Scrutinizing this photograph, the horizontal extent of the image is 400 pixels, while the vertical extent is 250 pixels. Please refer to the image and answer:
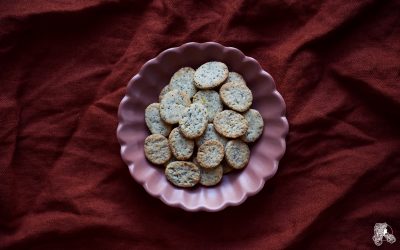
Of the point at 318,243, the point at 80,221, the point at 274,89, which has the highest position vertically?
the point at 274,89

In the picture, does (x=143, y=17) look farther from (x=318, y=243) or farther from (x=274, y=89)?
(x=318, y=243)

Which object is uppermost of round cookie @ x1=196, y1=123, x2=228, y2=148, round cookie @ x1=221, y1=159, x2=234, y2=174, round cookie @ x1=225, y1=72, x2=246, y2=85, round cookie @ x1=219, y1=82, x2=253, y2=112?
round cookie @ x1=225, y1=72, x2=246, y2=85

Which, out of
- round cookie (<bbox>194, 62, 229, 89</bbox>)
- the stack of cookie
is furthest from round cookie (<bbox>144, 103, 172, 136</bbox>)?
round cookie (<bbox>194, 62, 229, 89</bbox>)

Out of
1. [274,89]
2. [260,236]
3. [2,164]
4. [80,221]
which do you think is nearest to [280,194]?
[260,236]

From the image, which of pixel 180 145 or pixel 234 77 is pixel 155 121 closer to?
pixel 180 145

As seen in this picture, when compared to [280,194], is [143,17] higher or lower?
higher

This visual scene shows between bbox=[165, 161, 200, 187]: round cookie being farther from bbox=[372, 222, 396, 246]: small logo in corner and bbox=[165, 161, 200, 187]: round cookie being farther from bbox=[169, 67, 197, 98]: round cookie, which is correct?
bbox=[372, 222, 396, 246]: small logo in corner

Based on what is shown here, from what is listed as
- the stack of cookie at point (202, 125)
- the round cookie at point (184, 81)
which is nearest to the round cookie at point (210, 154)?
the stack of cookie at point (202, 125)

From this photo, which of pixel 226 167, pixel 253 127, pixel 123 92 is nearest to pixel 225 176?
pixel 226 167
